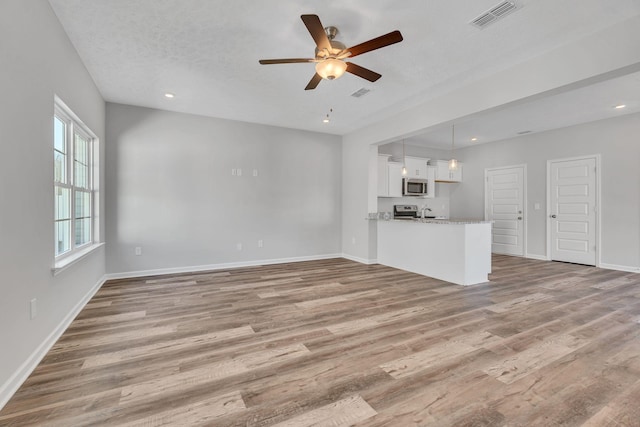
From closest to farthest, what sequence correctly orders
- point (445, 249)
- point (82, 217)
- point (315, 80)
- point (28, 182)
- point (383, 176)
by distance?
point (28, 182)
point (315, 80)
point (82, 217)
point (445, 249)
point (383, 176)

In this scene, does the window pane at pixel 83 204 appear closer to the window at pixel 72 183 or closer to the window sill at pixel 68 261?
the window at pixel 72 183

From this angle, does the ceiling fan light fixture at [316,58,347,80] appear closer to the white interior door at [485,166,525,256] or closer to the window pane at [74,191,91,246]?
the window pane at [74,191,91,246]

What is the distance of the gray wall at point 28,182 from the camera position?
176 cm

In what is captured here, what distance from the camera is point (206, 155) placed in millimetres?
5230

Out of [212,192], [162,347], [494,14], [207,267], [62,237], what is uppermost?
[494,14]

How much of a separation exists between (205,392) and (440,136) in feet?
20.9

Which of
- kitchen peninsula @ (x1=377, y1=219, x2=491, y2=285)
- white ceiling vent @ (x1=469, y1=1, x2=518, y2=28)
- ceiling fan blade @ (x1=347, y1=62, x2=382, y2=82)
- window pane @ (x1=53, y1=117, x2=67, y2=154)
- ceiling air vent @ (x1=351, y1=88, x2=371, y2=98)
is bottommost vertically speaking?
kitchen peninsula @ (x1=377, y1=219, x2=491, y2=285)

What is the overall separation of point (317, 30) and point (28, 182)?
2.37 meters

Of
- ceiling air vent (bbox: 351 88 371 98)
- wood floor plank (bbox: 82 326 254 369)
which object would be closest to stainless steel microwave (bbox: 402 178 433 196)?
ceiling air vent (bbox: 351 88 371 98)

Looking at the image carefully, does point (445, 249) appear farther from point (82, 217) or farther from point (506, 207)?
point (82, 217)

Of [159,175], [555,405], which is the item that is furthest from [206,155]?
[555,405]

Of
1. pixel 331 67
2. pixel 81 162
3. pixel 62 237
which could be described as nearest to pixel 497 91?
pixel 331 67

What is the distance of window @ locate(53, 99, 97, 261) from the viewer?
287 cm

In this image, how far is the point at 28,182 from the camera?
207 cm
